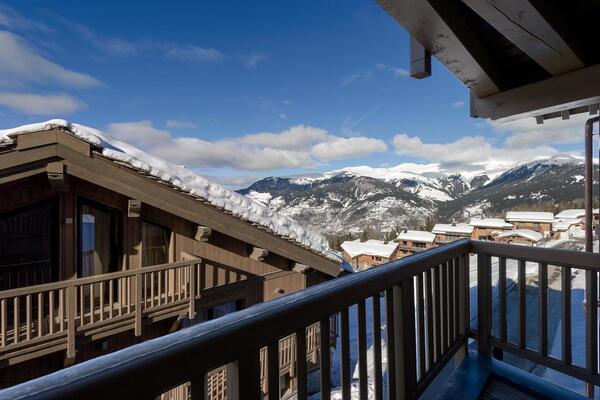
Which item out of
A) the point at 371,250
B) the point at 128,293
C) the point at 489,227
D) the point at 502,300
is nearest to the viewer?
the point at 502,300

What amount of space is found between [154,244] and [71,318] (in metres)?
1.68

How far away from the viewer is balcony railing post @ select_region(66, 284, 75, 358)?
3887 mm

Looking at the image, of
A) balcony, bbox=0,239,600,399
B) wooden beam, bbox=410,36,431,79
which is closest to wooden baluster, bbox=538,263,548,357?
balcony, bbox=0,239,600,399

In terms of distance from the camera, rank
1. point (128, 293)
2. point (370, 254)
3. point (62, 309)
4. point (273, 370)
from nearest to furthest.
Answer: point (273, 370) → point (62, 309) → point (128, 293) → point (370, 254)

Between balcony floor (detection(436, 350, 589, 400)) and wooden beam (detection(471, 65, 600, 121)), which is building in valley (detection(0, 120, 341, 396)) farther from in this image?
wooden beam (detection(471, 65, 600, 121))

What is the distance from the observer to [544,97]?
7.52ft

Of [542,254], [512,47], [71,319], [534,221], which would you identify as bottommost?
[71,319]

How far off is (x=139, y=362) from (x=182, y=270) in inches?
190

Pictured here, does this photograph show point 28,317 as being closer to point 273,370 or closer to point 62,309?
point 62,309

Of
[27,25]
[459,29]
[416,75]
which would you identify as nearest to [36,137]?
[416,75]

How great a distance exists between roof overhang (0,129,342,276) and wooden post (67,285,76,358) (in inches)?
57.2

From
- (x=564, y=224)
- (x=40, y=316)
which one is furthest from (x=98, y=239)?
(x=564, y=224)

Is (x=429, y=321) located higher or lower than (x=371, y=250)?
higher

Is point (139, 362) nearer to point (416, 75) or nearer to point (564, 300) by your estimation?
point (416, 75)
